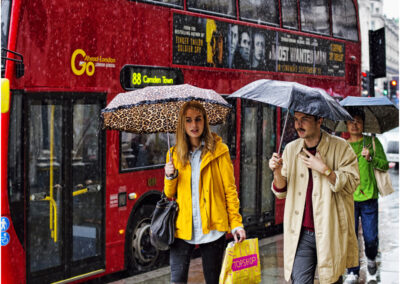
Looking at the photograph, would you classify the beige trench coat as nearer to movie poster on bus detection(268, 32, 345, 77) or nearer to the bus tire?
the bus tire

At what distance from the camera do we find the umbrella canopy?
7495mm

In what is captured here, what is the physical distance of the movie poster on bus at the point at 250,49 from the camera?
28.5 feet

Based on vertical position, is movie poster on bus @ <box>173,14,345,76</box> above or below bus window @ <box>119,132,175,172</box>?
above

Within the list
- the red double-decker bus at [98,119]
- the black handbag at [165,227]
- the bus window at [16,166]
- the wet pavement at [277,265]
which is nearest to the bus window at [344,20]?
the red double-decker bus at [98,119]

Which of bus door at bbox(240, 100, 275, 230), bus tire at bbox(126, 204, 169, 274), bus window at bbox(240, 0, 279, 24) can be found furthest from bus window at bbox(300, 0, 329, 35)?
bus tire at bbox(126, 204, 169, 274)

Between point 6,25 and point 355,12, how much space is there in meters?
8.27

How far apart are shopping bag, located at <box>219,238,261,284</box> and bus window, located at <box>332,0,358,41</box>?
7.87 metres

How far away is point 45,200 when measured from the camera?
269 inches

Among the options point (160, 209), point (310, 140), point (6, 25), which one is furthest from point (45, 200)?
point (310, 140)

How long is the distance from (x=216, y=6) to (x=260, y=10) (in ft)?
3.66

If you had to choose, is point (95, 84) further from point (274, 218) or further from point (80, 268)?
point (274, 218)

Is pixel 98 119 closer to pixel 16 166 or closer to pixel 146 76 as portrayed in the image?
pixel 146 76

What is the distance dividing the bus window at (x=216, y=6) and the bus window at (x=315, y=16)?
203 centimetres

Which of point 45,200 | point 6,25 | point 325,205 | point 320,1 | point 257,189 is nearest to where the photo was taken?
point 325,205
